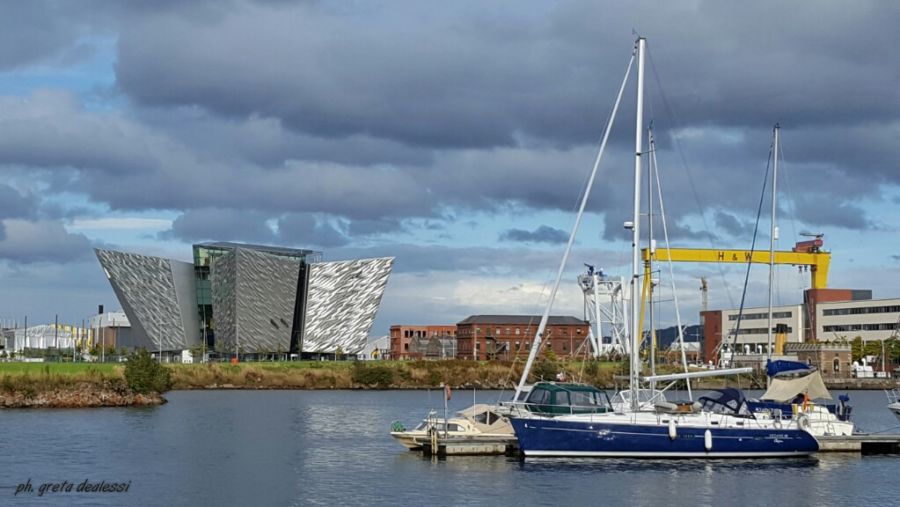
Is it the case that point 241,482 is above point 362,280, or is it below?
below

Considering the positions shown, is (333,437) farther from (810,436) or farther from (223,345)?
(223,345)

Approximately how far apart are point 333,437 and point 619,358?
330ft

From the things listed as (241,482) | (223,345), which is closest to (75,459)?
(241,482)

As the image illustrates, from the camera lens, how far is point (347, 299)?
176m

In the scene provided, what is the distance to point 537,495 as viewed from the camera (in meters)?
39.2

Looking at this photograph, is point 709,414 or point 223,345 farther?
point 223,345

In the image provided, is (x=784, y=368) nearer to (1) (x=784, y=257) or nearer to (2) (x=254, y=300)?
(1) (x=784, y=257)

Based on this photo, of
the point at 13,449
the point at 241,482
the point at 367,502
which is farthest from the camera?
the point at 13,449

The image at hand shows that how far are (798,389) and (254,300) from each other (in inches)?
5018

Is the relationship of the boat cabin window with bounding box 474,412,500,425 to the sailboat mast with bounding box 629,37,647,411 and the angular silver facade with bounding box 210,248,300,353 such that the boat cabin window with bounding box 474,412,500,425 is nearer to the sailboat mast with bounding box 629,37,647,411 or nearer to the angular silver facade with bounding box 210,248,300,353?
the sailboat mast with bounding box 629,37,647,411

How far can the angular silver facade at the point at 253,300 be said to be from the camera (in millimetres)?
168625

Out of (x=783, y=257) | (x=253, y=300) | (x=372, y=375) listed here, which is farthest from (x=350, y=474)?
(x=253, y=300)

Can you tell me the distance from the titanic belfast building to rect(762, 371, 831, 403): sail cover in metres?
123

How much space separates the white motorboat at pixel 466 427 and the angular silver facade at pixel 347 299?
124 m
